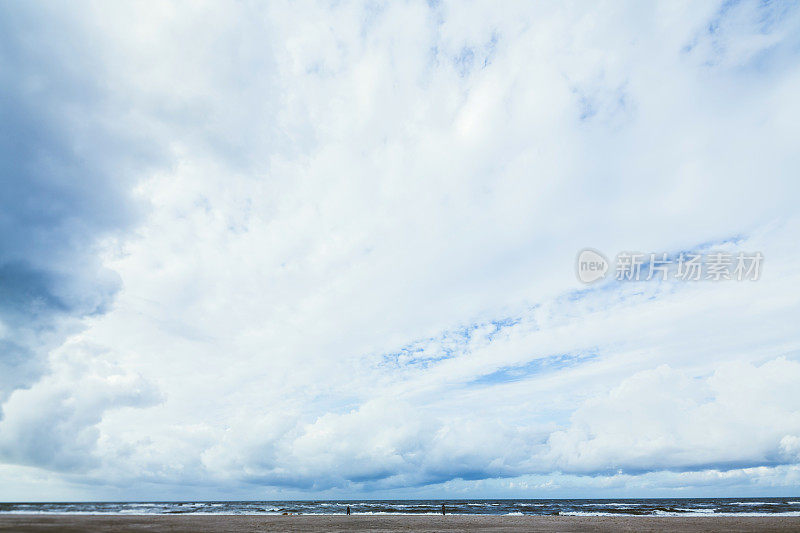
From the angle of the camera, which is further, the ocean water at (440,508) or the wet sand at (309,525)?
the ocean water at (440,508)

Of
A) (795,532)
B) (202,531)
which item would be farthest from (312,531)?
(795,532)

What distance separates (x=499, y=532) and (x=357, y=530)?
14.5m

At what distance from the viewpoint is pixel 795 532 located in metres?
45.0

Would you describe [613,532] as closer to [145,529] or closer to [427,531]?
[427,531]

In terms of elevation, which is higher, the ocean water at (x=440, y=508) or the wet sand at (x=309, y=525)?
the wet sand at (x=309, y=525)

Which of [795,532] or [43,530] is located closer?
[43,530]

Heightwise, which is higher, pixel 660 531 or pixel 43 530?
pixel 43 530

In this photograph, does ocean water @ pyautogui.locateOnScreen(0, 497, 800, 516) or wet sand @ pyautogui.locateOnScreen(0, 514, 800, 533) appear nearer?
wet sand @ pyautogui.locateOnScreen(0, 514, 800, 533)

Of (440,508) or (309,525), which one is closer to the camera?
(309,525)

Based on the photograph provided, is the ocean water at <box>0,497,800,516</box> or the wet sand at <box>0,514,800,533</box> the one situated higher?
the wet sand at <box>0,514,800,533</box>

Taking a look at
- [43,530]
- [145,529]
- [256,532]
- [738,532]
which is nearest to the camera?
[43,530]

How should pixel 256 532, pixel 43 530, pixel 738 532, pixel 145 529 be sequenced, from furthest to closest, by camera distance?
pixel 738 532 < pixel 256 532 < pixel 145 529 < pixel 43 530

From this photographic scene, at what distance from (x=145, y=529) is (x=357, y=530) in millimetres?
19453

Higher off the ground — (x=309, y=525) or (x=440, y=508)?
(x=309, y=525)
